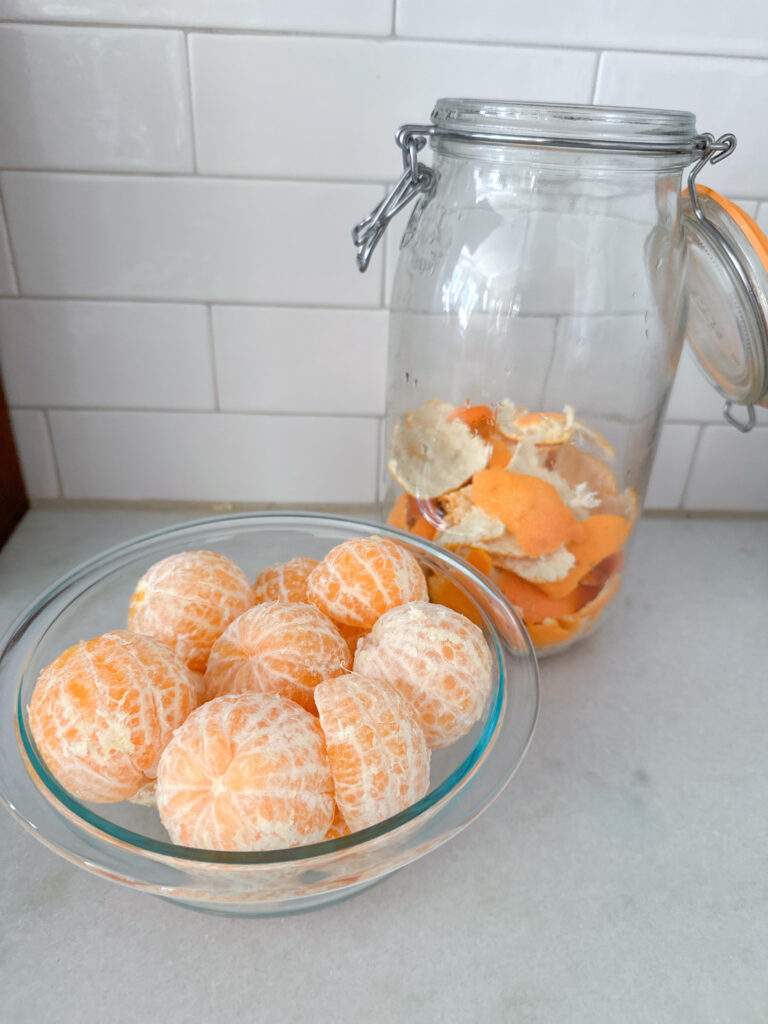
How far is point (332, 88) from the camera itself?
65 centimetres

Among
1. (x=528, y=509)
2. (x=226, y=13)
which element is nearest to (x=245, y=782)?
(x=528, y=509)

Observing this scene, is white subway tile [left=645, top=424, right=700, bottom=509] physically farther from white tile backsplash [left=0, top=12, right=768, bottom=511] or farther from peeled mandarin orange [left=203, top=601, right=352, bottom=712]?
peeled mandarin orange [left=203, top=601, right=352, bottom=712]

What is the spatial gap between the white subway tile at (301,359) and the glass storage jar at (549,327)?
0.12m

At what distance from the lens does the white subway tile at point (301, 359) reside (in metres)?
0.75

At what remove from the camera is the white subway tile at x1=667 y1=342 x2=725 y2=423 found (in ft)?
2.60

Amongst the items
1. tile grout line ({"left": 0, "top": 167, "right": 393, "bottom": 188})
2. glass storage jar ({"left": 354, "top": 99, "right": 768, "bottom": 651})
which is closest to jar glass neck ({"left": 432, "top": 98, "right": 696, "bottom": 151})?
glass storage jar ({"left": 354, "top": 99, "right": 768, "bottom": 651})

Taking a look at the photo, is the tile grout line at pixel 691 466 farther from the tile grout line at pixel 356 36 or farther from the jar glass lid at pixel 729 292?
the tile grout line at pixel 356 36

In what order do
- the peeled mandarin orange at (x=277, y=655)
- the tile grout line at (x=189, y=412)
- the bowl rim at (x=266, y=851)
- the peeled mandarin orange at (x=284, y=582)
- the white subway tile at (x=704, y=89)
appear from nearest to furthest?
the bowl rim at (x=266, y=851), the peeled mandarin orange at (x=277, y=655), the peeled mandarin orange at (x=284, y=582), the white subway tile at (x=704, y=89), the tile grout line at (x=189, y=412)

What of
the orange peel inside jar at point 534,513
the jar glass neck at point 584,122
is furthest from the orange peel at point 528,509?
the jar glass neck at point 584,122

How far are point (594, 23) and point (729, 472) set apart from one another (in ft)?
1.58

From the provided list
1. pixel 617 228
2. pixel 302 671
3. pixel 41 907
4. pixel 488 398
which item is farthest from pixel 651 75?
pixel 41 907

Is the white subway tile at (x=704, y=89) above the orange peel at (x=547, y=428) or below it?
above

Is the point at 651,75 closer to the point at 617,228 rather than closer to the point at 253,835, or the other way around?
the point at 617,228

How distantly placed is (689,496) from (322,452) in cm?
43
